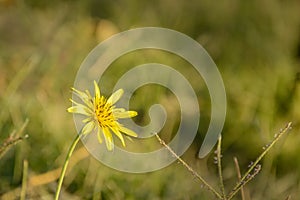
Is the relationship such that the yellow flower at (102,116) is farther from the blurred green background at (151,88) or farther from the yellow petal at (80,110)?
the blurred green background at (151,88)

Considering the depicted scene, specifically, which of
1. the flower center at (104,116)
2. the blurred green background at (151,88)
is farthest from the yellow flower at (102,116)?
the blurred green background at (151,88)

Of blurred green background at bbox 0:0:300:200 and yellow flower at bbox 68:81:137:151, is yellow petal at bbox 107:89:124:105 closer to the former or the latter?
yellow flower at bbox 68:81:137:151

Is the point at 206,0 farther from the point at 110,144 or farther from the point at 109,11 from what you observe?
the point at 110,144

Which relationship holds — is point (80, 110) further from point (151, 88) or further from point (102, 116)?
point (151, 88)

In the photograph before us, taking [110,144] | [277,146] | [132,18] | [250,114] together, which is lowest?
[110,144]

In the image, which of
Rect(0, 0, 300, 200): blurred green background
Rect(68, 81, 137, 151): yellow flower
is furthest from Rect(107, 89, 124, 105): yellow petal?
Rect(0, 0, 300, 200): blurred green background

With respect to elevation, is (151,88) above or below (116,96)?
above

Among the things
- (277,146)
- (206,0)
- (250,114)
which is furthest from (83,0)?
(277,146)

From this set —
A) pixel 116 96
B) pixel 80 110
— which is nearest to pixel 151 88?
pixel 116 96
